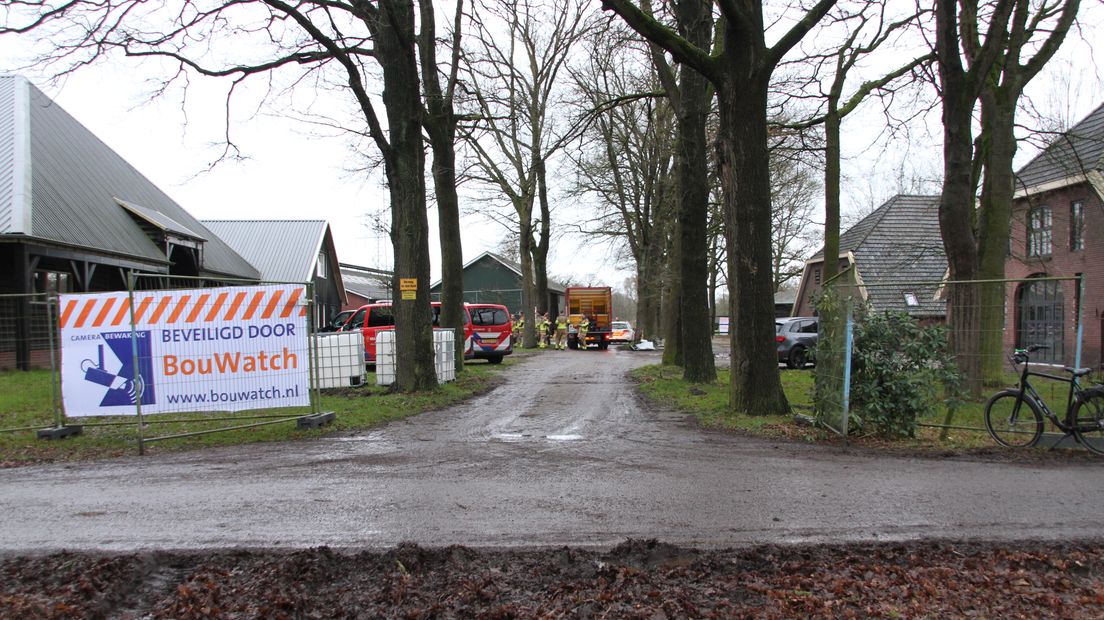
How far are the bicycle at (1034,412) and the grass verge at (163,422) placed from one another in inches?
312

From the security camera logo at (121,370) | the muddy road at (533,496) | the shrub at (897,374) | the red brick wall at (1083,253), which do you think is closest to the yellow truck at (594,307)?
the red brick wall at (1083,253)

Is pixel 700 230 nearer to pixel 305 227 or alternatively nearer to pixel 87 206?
pixel 87 206

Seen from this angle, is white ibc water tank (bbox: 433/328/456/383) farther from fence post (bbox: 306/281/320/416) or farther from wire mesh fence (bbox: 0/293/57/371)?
wire mesh fence (bbox: 0/293/57/371)

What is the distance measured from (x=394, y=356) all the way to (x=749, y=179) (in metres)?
7.85

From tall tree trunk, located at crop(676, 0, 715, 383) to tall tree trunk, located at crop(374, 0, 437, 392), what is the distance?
559 cm

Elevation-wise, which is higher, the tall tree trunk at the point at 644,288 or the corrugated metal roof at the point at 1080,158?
the corrugated metal roof at the point at 1080,158

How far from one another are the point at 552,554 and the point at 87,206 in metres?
22.0

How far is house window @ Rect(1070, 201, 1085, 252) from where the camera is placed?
21.5 metres

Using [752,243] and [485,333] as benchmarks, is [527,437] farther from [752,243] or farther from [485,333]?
[485,333]

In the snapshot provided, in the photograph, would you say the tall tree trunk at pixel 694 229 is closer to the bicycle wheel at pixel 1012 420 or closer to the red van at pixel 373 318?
the bicycle wheel at pixel 1012 420

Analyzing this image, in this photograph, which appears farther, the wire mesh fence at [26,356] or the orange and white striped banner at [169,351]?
the wire mesh fence at [26,356]

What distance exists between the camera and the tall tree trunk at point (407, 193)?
13.0 metres

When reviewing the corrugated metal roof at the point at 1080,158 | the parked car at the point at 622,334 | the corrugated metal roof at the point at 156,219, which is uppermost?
the corrugated metal roof at the point at 1080,158

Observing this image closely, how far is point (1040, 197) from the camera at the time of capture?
805 inches
